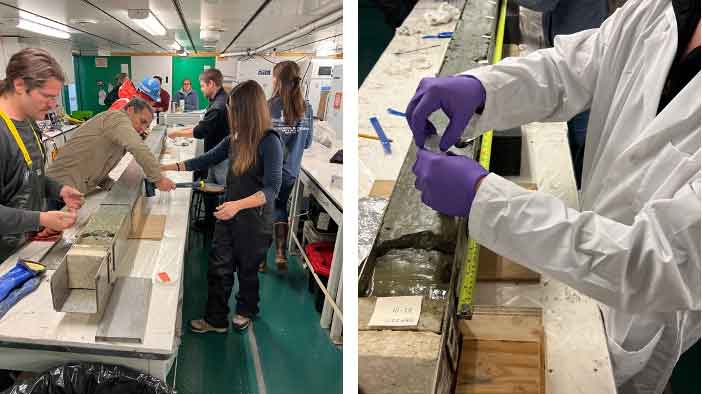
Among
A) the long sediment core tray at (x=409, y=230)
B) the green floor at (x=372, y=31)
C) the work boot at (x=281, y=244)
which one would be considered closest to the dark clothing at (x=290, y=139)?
the work boot at (x=281, y=244)

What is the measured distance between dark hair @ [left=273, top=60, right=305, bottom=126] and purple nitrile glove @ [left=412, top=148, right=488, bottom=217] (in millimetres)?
846

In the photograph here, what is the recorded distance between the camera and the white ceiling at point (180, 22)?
1.52 metres

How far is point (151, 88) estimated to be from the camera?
2062mm

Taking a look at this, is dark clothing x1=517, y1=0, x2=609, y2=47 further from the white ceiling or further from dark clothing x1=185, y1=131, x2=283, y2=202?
dark clothing x1=185, y1=131, x2=283, y2=202

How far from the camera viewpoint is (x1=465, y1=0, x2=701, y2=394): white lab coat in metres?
0.83

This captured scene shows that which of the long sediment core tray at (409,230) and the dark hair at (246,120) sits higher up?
the dark hair at (246,120)

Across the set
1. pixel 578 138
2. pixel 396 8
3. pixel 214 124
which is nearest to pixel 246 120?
pixel 214 124

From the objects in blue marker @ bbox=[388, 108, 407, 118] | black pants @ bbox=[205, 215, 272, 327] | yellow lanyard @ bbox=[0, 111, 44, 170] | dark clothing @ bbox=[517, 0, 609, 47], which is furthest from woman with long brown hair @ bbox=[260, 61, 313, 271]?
dark clothing @ bbox=[517, 0, 609, 47]

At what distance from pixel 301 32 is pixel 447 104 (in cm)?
63

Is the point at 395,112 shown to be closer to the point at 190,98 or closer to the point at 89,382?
the point at 190,98

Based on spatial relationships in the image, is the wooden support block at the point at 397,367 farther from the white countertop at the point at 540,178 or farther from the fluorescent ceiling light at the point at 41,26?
the fluorescent ceiling light at the point at 41,26

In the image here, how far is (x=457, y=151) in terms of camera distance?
162 cm

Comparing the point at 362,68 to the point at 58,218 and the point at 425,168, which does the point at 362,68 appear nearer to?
the point at 58,218

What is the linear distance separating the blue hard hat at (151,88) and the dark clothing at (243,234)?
35cm
